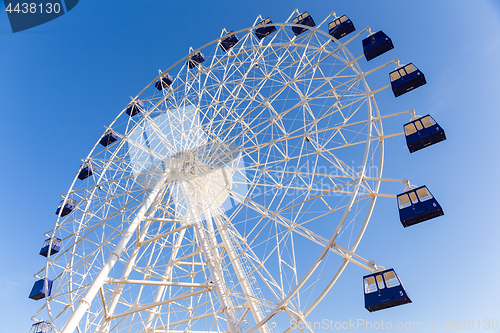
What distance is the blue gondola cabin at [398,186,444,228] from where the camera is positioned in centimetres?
973

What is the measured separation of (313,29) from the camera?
47.4 ft

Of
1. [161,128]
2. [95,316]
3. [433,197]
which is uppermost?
[161,128]

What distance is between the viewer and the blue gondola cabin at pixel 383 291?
27.1ft

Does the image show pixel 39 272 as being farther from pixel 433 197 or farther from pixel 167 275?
pixel 433 197

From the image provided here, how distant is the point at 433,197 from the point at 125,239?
10558mm

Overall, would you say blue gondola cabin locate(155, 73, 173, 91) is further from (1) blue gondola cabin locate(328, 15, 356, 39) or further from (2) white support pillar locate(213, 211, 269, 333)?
(2) white support pillar locate(213, 211, 269, 333)

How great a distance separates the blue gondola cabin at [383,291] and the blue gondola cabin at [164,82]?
1719cm

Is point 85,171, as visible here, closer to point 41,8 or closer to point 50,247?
point 50,247

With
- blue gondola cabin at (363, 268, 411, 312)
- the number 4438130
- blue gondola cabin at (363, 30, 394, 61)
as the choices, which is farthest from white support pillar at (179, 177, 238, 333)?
blue gondola cabin at (363, 30, 394, 61)

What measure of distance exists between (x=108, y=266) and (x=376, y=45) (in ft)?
45.3

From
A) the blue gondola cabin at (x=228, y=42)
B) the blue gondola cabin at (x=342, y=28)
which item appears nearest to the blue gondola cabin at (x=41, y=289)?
the blue gondola cabin at (x=228, y=42)

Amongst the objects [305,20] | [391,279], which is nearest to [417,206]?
[391,279]

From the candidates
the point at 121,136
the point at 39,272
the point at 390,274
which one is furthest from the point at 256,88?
the point at 39,272

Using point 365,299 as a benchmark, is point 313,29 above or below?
above
